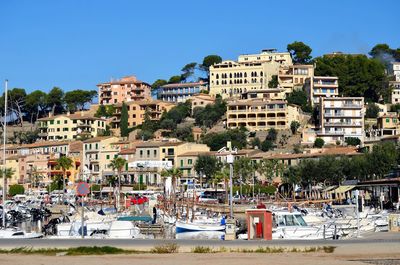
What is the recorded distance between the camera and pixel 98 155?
118m

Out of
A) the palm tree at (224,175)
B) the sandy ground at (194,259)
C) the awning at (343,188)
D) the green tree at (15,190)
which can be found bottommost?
the sandy ground at (194,259)

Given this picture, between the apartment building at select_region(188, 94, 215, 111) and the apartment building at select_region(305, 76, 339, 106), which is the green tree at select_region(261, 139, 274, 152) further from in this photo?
the apartment building at select_region(188, 94, 215, 111)

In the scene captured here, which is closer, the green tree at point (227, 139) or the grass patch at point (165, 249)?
the grass patch at point (165, 249)

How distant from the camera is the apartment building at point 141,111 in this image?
144125 mm

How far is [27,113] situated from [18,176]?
41258 millimetres

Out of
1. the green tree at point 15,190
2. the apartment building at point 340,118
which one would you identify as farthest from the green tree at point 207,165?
the green tree at point 15,190

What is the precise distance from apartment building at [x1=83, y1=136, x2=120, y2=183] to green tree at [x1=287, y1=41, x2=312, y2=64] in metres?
51.7

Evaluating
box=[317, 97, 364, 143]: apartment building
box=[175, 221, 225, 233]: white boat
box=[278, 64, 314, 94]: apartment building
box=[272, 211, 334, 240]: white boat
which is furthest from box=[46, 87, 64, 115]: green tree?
box=[272, 211, 334, 240]: white boat

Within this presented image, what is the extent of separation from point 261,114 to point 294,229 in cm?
9094

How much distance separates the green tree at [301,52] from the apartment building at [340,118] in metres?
32.7

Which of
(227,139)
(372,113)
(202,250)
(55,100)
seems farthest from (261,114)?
(202,250)

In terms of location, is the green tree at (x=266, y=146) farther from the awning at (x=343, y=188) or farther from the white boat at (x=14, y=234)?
the white boat at (x=14, y=234)

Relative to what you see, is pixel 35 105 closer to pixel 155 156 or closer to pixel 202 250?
pixel 155 156

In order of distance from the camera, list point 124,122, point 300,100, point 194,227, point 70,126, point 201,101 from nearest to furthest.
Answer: point 194,227 → point 300,100 → point 124,122 → point 70,126 → point 201,101
